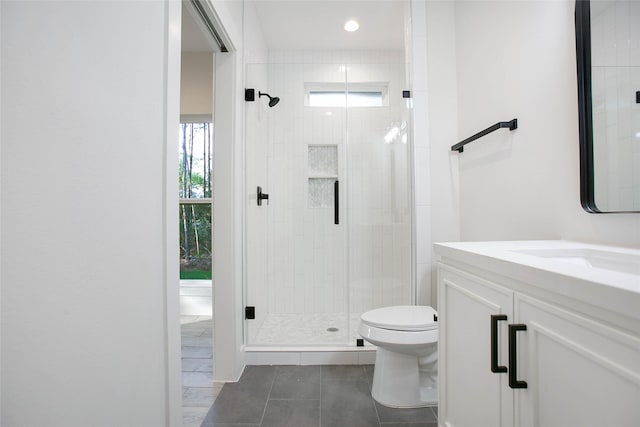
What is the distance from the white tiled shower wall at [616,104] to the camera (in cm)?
96

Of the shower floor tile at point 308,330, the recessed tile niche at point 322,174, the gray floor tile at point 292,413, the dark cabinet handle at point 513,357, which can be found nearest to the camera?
the dark cabinet handle at point 513,357

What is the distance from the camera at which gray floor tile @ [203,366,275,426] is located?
1465mm

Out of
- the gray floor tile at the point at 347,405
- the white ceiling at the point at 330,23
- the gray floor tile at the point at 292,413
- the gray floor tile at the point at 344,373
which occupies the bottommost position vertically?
the gray floor tile at the point at 344,373

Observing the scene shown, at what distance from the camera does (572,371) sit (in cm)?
58

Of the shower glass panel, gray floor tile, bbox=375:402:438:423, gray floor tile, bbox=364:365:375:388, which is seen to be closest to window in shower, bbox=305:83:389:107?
the shower glass panel

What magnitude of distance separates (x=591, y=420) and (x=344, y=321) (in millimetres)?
1937

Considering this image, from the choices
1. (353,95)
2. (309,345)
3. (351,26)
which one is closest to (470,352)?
(309,345)

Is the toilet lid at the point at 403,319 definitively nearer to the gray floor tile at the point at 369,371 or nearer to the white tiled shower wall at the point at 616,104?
the gray floor tile at the point at 369,371

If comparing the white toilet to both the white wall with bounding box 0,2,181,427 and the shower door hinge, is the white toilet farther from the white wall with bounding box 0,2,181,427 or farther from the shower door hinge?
the white wall with bounding box 0,2,181,427

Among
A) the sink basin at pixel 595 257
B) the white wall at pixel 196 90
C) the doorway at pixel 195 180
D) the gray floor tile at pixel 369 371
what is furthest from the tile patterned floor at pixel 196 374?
the white wall at pixel 196 90

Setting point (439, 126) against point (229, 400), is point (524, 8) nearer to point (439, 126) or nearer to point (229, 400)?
point (439, 126)

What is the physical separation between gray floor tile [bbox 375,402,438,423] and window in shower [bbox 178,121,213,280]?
92.0 inches

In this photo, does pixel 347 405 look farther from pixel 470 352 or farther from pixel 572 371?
pixel 572 371

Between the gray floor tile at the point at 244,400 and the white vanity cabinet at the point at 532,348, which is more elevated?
the white vanity cabinet at the point at 532,348
